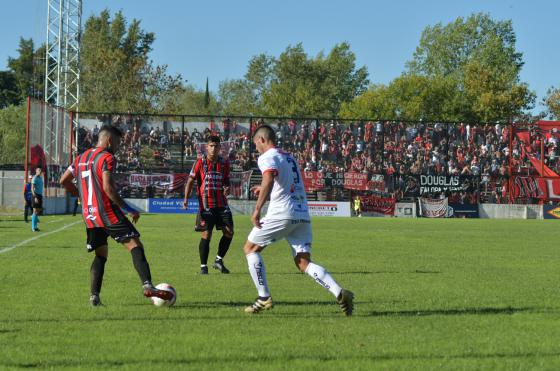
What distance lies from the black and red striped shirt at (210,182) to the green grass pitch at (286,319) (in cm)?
114

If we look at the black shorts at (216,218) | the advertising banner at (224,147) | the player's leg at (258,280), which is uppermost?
the advertising banner at (224,147)

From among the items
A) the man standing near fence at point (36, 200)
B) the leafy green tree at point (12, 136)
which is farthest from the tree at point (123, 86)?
the man standing near fence at point (36, 200)

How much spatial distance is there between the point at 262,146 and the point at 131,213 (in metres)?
1.65

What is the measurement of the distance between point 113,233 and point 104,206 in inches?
11.9

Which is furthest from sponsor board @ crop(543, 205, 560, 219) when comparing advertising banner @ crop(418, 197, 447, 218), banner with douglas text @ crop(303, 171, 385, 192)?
banner with douglas text @ crop(303, 171, 385, 192)

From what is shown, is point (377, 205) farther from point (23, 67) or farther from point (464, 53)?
point (23, 67)

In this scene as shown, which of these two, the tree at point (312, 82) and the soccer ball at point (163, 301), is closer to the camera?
the soccer ball at point (163, 301)

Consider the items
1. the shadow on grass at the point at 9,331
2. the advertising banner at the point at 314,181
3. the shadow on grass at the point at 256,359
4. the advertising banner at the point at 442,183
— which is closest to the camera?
the shadow on grass at the point at 256,359

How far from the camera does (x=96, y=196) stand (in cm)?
920

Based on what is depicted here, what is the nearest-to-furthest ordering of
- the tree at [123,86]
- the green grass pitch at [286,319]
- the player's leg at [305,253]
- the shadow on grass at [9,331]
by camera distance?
the green grass pitch at [286,319] → the shadow on grass at [9,331] → the player's leg at [305,253] → the tree at [123,86]

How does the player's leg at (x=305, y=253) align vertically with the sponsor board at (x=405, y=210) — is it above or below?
above

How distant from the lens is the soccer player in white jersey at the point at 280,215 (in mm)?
8609

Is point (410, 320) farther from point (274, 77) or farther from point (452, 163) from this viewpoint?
point (274, 77)

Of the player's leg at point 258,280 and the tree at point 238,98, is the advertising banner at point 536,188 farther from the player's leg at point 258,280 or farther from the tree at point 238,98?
the tree at point 238,98
